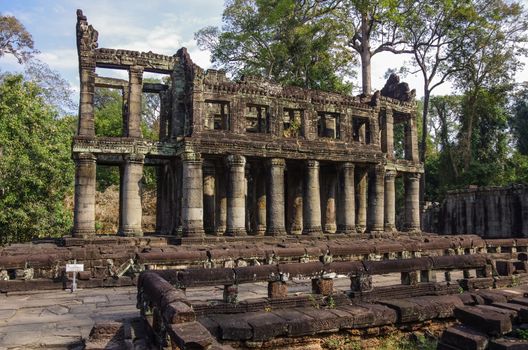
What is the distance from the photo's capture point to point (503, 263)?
10.9m

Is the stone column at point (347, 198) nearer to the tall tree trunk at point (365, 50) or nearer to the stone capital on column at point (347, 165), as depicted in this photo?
the stone capital on column at point (347, 165)

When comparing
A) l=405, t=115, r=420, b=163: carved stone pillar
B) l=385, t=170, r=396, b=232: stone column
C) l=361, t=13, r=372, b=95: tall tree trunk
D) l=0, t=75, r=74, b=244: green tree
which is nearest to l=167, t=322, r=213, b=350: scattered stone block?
l=0, t=75, r=74, b=244: green tree

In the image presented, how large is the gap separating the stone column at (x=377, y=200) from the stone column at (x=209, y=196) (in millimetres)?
7812

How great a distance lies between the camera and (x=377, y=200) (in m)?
22.6

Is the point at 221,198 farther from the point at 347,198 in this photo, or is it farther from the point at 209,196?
the point at 347,198

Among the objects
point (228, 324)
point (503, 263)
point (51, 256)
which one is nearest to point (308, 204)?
point (503, 263)

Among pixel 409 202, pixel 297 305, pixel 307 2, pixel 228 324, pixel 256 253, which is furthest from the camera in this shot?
pixel 307 2

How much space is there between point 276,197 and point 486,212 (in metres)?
14.2

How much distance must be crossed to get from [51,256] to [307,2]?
1142 inches

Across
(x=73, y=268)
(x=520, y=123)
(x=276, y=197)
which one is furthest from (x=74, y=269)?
(x=520, y=123)

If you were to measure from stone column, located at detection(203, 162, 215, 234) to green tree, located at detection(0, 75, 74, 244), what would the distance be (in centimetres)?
742

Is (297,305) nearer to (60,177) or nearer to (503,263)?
(503,263)

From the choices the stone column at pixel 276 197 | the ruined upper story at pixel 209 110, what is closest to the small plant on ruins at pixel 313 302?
the ruined upper story at pixel 209 110

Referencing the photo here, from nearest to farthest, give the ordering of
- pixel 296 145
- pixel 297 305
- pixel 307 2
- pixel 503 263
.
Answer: pixel 297 305
pixel 503 263
pixel 296 145
pixel 307 2
